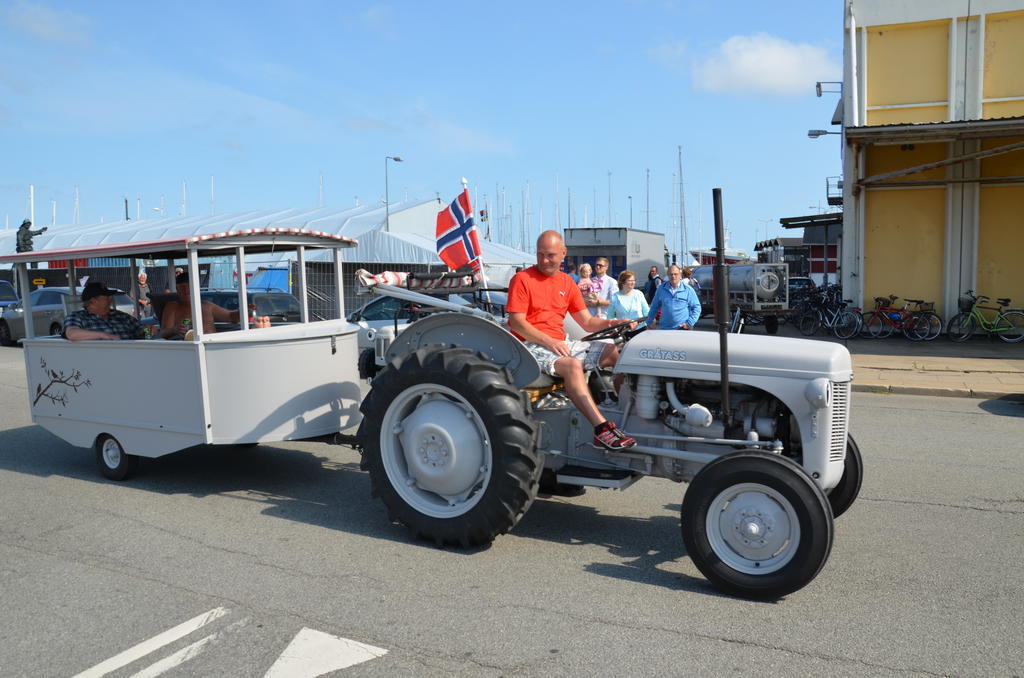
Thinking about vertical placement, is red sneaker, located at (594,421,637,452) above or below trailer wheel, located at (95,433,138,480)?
above

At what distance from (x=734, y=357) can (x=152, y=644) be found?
336cm

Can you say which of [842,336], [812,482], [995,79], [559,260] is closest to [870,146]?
[995,79]

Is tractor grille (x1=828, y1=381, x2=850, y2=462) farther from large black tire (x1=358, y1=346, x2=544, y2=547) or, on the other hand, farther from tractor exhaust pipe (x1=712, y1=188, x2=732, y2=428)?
large black tire (x1=358, y1=346, x2=544, y2=547)

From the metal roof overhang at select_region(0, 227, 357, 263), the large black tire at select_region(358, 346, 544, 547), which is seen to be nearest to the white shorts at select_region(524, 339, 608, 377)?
the large black tire at select_region(358, 346, 544, 547)

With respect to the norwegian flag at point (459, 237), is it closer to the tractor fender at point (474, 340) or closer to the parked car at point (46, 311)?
the tractor fender at point (474, 340)

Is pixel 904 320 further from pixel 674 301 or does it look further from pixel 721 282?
pixel 721 282

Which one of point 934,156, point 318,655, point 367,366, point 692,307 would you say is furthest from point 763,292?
point 318,655

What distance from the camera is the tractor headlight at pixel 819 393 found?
446cm

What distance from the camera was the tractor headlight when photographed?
14.6 ft

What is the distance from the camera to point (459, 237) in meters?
7.14

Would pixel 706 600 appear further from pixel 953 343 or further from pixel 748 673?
pixel 953 343

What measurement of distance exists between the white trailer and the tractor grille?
3792 millimetres

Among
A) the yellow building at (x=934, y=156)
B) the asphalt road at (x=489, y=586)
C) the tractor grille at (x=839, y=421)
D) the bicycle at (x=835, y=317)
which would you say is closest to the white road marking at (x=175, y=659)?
the asphalt road at (x=489, y=586)

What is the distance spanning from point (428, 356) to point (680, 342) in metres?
1.56
